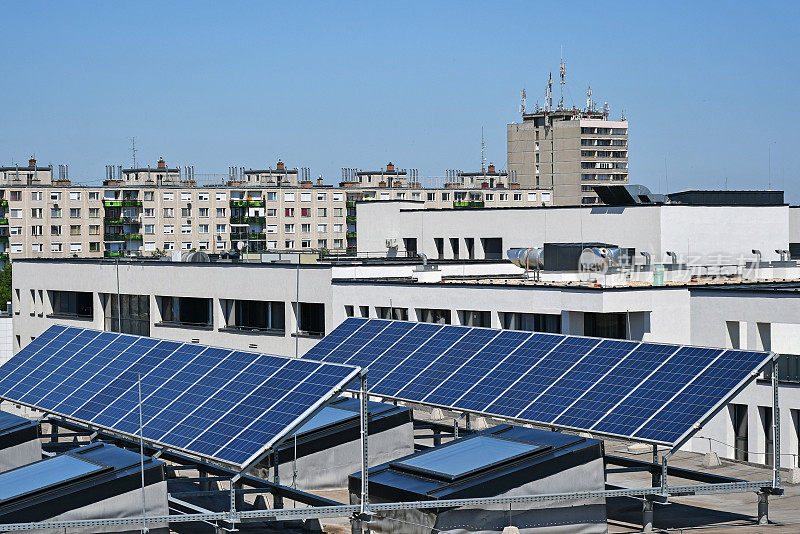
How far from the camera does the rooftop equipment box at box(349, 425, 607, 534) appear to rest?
24.0 meters

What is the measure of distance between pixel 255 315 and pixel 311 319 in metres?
3.87

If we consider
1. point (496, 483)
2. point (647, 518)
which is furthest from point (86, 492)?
point (647, 518)

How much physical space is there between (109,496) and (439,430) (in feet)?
44.5

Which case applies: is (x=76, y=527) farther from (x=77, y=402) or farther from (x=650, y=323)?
(x=650, y=323)

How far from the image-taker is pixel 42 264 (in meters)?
68.9

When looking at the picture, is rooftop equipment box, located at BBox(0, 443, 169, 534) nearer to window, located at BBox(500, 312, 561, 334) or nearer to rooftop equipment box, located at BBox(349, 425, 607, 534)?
rooftop equipment box, located at BBox(349, 425, 607, 534)

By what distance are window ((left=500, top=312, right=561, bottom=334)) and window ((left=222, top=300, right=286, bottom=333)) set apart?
12604 millimetres

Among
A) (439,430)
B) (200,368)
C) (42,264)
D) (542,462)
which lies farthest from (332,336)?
(42,264)

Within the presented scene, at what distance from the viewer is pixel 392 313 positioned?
5200 centimetres

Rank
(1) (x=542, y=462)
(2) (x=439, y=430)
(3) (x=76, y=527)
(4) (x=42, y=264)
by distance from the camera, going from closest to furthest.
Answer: (3) (x=76, y=527) → (1) (x=542, y=462) → (2) (x=439, y=430) → (4) (x=42, y=264)

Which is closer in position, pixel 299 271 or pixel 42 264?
pixel 299 271

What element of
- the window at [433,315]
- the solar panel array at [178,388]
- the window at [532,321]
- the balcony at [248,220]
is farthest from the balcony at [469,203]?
the solar panel array at [178,388]

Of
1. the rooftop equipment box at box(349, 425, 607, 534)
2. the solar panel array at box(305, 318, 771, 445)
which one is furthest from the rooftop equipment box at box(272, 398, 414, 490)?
the rooftop equipment box at box(349, 425, 607, 534)

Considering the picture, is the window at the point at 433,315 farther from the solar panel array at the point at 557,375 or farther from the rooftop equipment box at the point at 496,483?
the rooftop equipment box at the point at 496,483
